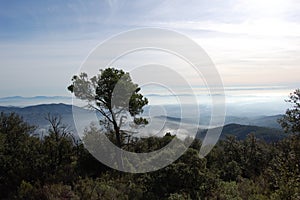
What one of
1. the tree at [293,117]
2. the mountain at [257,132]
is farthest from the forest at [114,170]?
the mountain at [257,132]

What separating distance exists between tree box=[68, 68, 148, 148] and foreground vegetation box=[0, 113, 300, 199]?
4.37m

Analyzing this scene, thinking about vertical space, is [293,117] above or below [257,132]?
above

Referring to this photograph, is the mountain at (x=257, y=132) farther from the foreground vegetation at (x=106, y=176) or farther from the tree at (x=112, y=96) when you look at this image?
the tree at (x=112, y=96)

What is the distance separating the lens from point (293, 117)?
1786cm

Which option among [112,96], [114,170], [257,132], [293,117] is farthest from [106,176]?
[257,132]

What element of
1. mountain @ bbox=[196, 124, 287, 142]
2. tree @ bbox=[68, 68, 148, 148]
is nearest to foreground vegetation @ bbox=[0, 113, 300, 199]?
tree @ bbox=[68, 68, 148, 148]

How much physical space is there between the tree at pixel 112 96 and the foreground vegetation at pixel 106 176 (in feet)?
14.4

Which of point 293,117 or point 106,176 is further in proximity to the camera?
point 106,176

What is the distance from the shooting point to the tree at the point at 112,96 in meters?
22.9

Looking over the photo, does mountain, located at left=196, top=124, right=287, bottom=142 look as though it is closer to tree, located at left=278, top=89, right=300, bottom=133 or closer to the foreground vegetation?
the foreground vegetation

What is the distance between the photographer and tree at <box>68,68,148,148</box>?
22.9 meters

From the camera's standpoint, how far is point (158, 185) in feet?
63.4

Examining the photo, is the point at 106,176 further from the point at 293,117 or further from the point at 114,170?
the point at 293,117

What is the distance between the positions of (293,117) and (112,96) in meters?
12.8
